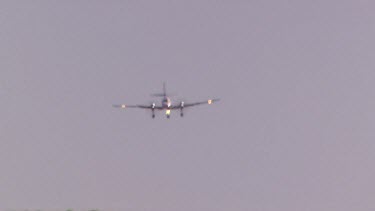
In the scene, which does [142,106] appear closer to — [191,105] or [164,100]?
[164,100]

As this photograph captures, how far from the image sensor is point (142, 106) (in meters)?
116

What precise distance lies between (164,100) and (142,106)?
660 cm

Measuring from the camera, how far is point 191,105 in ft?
387

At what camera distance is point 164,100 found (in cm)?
11819

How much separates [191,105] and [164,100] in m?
7.84

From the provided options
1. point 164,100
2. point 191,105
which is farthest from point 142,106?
point 191,105

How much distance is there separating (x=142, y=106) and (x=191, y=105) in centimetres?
1387
